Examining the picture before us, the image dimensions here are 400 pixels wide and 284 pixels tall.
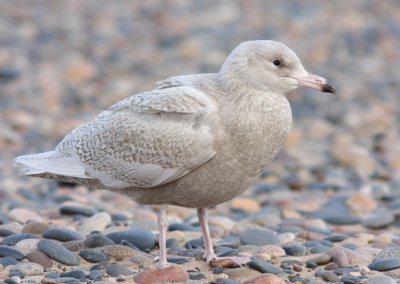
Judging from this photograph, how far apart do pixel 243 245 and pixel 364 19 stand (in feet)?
50.5

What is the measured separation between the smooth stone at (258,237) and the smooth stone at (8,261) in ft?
6.65

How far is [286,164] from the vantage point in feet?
41.4

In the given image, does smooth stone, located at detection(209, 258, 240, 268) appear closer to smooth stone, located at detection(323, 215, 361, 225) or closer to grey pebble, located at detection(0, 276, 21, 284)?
grey pebble, located at detection(0, 276, 21, 284)

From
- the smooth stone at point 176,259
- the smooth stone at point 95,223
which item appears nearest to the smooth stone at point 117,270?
the smooth stone at point 176,259

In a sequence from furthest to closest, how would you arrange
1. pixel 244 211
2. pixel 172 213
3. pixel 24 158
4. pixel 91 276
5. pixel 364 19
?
pixel 364 19, pixel 244 211, pixel 172 213, pixel 24 158, pixel 91 276

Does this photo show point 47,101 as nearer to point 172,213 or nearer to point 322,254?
point 172,213

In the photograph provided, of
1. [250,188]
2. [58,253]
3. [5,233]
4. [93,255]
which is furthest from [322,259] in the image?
[250,188]

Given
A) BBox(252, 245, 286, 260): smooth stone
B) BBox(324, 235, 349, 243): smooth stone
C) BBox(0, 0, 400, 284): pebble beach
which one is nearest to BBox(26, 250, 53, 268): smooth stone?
BBox(0, 0, 400, 284): pebble beach

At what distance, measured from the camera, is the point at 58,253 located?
274 inches

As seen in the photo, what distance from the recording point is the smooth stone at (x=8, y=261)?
6.77m

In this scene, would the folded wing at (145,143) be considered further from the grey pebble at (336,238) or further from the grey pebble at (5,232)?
→ the grey pebble at (336,238)

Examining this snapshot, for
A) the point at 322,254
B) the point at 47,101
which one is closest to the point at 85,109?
the point at 47,101

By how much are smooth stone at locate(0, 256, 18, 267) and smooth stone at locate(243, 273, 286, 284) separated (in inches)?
71.7

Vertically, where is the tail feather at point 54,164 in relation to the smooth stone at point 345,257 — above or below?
above
